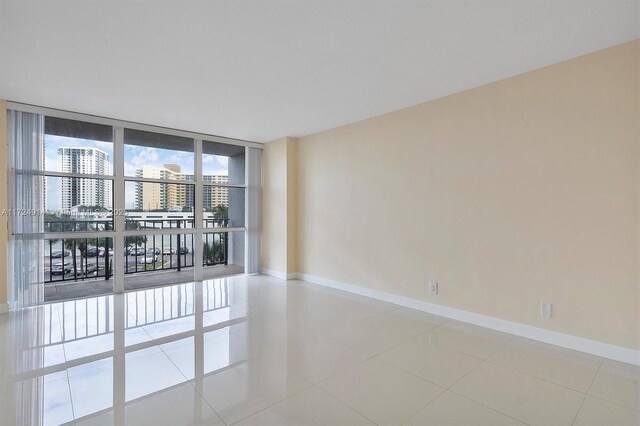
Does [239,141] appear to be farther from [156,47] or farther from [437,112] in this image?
[437,112]

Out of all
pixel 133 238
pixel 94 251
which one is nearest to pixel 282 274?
pixel 133 238

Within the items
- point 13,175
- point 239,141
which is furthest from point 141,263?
point 239,141

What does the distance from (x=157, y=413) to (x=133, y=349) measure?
1199 millimetres

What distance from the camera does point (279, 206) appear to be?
6.18 metres

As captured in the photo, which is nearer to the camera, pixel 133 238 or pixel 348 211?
pixel 348 211

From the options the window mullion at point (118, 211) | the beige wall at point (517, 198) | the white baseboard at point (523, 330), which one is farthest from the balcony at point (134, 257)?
the white baseboard at point (523, 330)

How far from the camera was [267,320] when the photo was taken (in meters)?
3.72

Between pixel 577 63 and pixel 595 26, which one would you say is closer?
pixel 595 26

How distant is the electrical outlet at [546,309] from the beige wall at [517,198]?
0.04 metres

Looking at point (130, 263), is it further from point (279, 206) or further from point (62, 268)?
point (279, 206)

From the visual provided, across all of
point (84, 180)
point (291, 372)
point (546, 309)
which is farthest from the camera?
point (84, 180)

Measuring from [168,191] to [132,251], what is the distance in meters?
1.34

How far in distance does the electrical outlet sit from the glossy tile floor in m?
0.31

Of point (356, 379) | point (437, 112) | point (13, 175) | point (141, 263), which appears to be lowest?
point (356, 379)
